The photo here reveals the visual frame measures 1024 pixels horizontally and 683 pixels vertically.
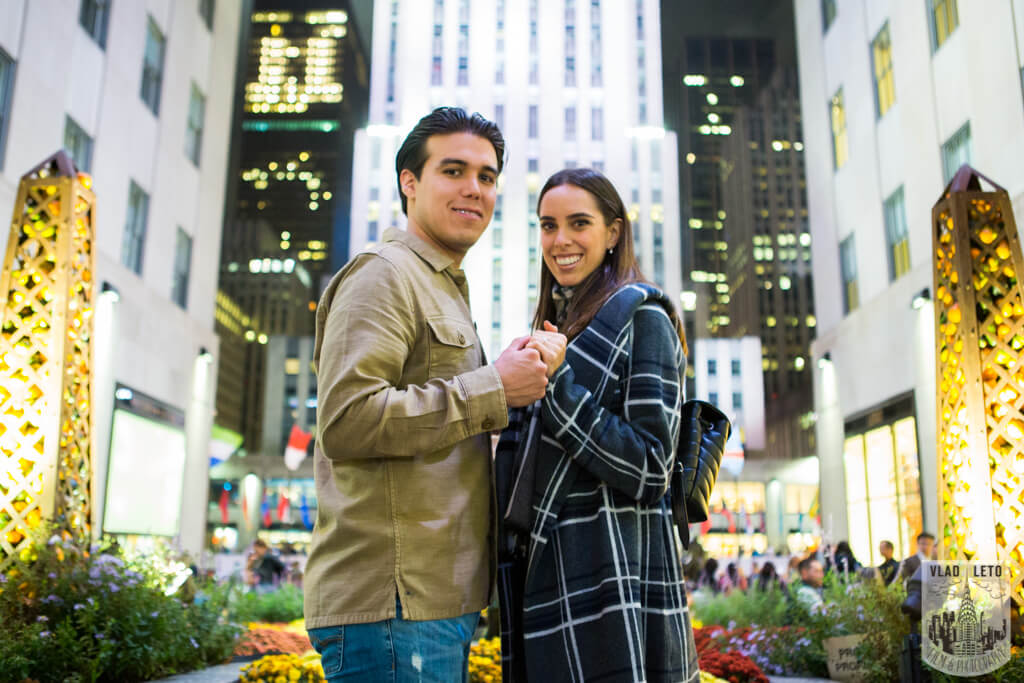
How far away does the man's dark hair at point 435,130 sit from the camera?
2383 millimetres

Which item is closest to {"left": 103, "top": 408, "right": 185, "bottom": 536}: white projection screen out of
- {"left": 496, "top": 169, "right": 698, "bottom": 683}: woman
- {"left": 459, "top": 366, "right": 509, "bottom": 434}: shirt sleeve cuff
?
{"left": 496, "top": 169, "right": 698, "bottom": 683}: woman

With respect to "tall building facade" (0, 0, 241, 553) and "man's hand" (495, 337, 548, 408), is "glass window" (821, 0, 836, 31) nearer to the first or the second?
"tall building facade" (0, 0, 241, 553)

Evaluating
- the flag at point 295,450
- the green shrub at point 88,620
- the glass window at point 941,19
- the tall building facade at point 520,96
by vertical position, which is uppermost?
the tall building facade at point 520,96

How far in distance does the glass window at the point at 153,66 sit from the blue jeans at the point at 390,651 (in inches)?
746

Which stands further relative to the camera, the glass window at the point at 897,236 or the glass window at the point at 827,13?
the glass window at the point at 827,13

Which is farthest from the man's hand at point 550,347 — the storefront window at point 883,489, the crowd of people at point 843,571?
the storefront window at point 883,489

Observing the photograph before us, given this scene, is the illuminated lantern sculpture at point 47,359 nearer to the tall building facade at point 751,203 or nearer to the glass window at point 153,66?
the glass window at point 153,66

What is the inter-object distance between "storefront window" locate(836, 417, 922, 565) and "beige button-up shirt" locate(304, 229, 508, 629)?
15368 mm

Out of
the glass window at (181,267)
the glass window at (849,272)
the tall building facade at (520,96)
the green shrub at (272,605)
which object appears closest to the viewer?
the green shrub at (272,605)

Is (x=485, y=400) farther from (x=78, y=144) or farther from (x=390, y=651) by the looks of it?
(x=78, y=144)

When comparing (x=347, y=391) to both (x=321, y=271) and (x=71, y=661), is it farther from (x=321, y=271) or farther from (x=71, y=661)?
(x=321, y=271)

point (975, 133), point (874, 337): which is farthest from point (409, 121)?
point (975, 133)

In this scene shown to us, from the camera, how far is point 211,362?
2273 centimetres

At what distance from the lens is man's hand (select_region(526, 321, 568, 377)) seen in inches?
82.0
